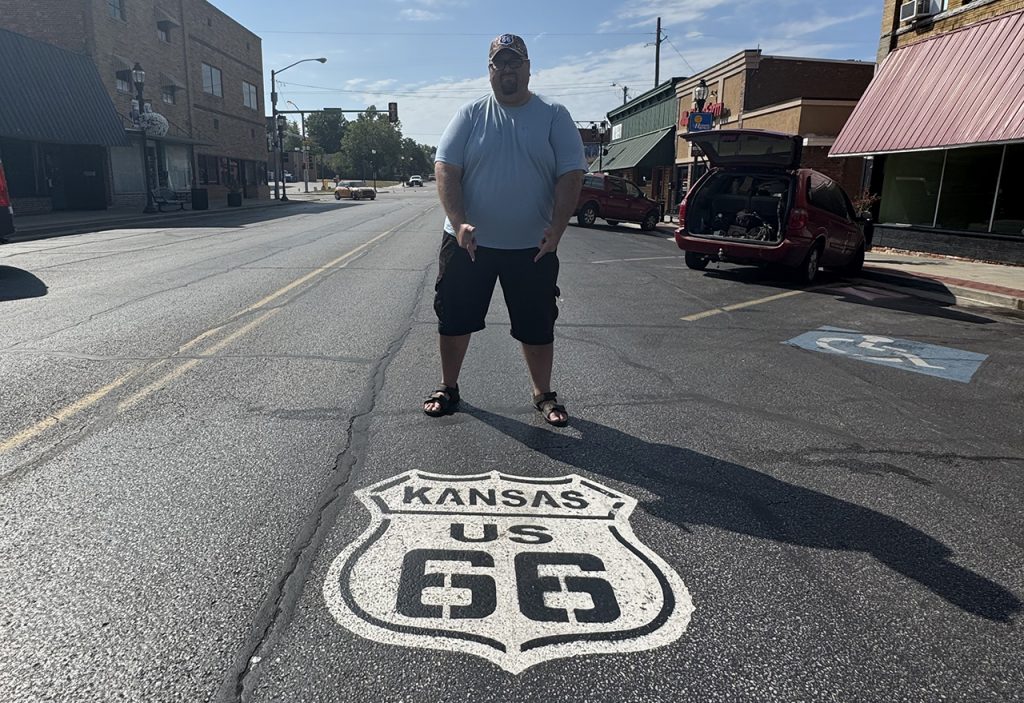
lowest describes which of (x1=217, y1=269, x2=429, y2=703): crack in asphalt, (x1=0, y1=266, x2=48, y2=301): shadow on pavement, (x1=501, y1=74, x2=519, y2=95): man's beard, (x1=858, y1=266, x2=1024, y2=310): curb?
(x1=217, y1=269, x2=429, y2=703): crack in asphalt

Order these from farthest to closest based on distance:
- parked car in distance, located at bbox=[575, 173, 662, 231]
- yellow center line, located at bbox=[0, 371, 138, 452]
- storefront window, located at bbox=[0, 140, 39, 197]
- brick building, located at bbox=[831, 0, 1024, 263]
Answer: storefront window, located at bbox=[0, 140, 39, 197] → parked car in distance, located at bbox=[575, 173, 662, 231] → brick building, located at bbox=[831, 0, 1024, 263] → yellow center line, located at bbox=[0, 371, 138, 452]

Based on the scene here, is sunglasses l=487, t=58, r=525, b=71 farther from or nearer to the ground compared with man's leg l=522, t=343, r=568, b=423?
farther from the ground

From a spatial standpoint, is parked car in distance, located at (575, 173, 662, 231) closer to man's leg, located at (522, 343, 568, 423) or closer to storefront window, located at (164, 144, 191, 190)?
man's leg, located at (522, 343, 568, 423)

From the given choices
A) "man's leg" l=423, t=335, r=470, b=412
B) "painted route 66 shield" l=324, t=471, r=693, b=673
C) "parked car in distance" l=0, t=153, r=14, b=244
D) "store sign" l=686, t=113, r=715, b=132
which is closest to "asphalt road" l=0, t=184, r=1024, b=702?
"painted route 66 shield" l=324, t=471, r=693, b=673

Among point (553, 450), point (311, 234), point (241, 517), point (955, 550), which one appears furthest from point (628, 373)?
point (311, 234)

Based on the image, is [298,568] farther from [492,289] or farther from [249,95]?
[249,95]

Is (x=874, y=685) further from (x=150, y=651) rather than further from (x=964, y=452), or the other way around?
(x=964, y=452)

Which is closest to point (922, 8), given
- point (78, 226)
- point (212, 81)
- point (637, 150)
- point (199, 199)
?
point (637, 150)

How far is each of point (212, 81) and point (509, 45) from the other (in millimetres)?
46730

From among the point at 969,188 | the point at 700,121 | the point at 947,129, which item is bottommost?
the point at 969,188

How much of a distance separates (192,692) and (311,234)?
18.6 metres

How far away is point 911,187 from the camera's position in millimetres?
17047

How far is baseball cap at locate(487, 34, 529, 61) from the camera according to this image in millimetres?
4023

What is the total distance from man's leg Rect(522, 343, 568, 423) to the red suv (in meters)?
7.04
